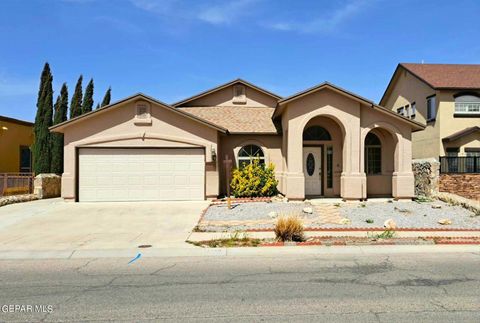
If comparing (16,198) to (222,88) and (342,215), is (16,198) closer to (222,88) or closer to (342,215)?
(222,88)

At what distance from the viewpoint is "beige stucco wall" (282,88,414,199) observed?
1507 centimetres

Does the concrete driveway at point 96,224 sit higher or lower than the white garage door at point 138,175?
lower

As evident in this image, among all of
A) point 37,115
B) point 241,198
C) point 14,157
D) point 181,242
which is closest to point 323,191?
point 241,198

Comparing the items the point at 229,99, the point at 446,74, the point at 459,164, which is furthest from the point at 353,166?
the point at 446,74

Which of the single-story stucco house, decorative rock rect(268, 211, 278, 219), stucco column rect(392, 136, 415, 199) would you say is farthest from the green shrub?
stucco column rect(392, 136, 415, 199)

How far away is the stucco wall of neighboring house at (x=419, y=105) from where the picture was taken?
22.0 metres

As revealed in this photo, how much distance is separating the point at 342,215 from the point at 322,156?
5102mm

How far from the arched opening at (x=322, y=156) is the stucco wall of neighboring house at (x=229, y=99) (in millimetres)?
4560

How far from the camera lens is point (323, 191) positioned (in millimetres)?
16766

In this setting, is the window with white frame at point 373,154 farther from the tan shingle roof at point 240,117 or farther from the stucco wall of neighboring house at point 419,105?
the stucco wall of neighboring house at point 419,105

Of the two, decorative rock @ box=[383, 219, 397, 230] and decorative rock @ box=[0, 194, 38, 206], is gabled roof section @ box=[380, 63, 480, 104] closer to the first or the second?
decorative rock @ box=[383, 219, 397, 230]

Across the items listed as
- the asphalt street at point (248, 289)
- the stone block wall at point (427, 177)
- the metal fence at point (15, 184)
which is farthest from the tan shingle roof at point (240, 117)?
the asphalt street at point (248, 289)

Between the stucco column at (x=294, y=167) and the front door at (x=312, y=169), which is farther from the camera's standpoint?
the front door at (x=312, y=169)

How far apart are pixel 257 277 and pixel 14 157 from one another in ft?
76.5
